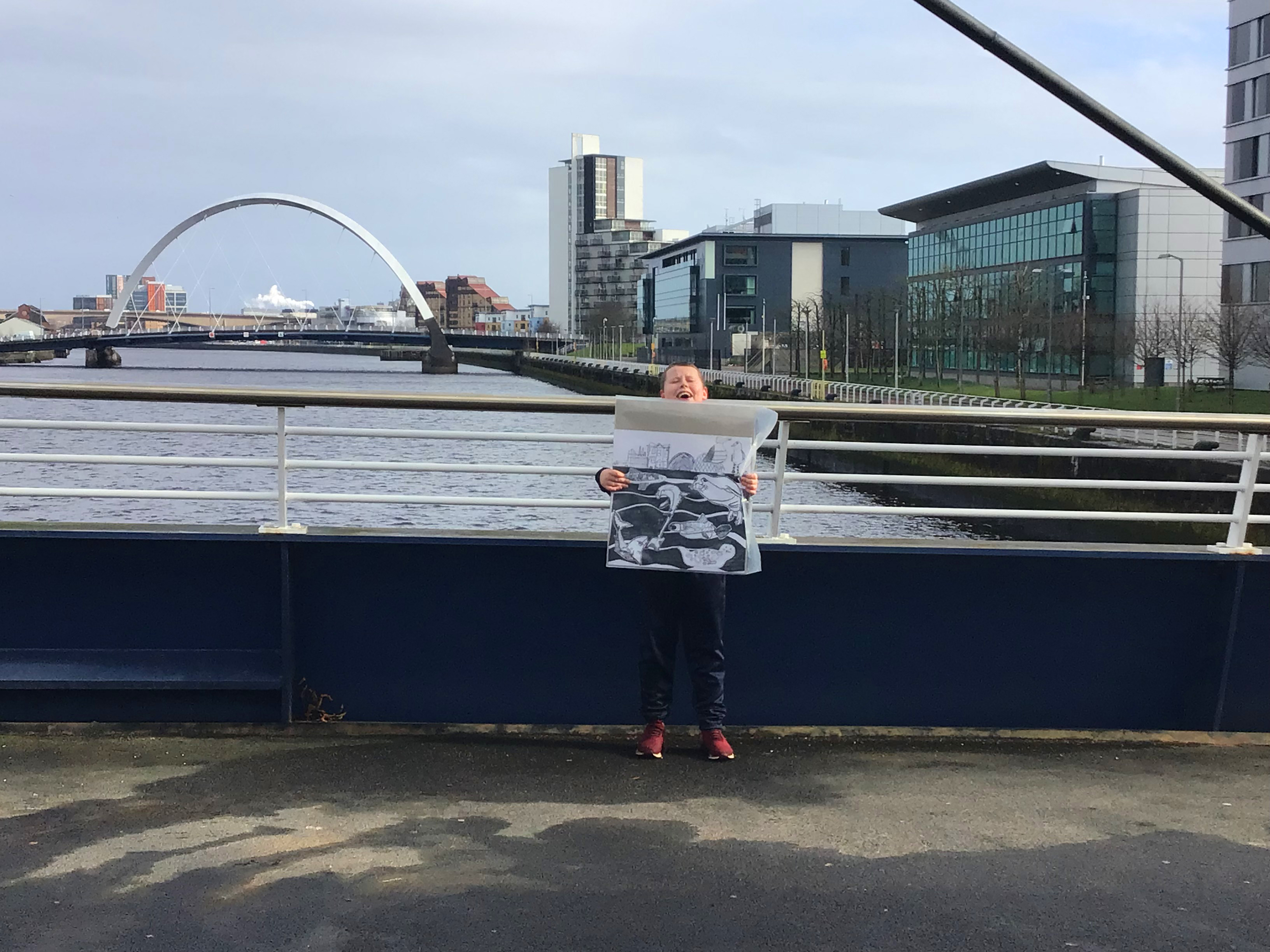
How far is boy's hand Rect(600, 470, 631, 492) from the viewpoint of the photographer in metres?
5.12

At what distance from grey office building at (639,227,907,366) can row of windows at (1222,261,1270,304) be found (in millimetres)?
69328

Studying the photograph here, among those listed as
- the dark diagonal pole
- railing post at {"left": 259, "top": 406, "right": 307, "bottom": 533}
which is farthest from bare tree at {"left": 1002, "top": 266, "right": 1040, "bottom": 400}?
the dark diagonal pole

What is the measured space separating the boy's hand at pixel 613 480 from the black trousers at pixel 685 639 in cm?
36

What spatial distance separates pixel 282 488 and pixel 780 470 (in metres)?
2.11

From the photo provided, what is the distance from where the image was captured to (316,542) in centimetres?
560

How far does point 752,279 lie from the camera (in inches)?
5645

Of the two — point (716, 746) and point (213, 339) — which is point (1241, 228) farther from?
point (213, 339)

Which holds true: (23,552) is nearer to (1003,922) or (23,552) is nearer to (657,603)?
(657,603)

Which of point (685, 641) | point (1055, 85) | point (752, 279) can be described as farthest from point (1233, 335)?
point (752, 279)

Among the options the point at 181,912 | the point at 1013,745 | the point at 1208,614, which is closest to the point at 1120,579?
the point at 1208,614

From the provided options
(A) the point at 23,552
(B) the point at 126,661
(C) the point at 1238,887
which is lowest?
(C) the point at 1238,887

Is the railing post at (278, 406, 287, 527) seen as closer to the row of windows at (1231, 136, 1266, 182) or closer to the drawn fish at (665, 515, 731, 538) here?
the drawn fish at (665, 515, 731, 538)

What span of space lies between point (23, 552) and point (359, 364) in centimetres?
14898

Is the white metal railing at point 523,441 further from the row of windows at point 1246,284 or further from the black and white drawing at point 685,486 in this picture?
the row of windows at point 1246,284
